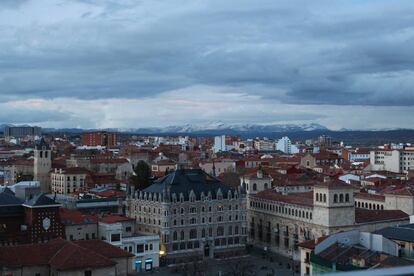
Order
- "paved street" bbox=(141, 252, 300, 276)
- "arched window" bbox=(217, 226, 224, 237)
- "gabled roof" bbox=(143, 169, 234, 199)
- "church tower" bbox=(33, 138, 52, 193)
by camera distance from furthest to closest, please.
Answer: "church tower" bbox=(33, 138, 52, 193)
"arched window" bbox=(217, 226, 224, 237)
"gabled roof" bbox=(143, 169, 234, 199)
"paved street" bbox=(141, 252, 300, 276)

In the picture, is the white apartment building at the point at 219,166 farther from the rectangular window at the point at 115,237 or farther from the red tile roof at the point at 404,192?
the rectangular window at the point at 115,237

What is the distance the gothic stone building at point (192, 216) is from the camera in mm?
59356

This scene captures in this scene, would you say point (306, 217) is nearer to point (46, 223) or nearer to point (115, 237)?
point (115, 237)

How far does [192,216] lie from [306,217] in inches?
428

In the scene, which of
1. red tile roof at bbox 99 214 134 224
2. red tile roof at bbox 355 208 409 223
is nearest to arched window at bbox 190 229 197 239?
red tile roof at bbox 99 214 134 224

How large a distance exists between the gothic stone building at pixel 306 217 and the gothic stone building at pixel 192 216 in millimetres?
3855

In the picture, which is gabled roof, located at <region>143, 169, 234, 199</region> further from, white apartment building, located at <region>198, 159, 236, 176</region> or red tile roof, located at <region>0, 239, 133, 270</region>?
white apartment building, located at <region>198, 159, 236, 176</region>

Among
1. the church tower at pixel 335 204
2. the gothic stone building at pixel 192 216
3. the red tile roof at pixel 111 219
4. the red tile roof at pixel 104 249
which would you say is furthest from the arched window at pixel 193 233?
the red tile roof at pixel 104 249

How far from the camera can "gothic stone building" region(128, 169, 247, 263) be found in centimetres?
5936

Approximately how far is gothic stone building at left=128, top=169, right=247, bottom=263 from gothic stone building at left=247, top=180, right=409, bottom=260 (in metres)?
3.86

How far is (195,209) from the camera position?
200ft

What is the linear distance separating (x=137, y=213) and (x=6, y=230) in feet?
58.2

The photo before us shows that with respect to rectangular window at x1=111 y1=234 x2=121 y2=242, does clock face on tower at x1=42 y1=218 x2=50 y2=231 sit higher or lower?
higher

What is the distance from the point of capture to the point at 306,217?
60.3 metres
